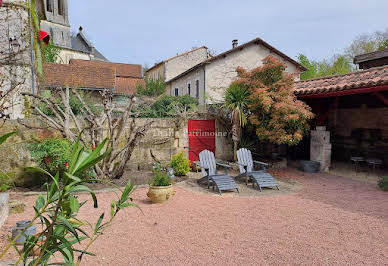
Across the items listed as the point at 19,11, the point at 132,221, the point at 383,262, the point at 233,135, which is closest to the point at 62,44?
the point at 19,11

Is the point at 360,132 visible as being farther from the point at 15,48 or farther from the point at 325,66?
the point at 325,66

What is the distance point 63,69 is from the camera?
18703 mm

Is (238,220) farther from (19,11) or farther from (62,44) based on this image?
(62,44)

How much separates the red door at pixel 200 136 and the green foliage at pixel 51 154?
4.37 metres

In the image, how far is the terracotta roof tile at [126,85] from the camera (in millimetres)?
21989

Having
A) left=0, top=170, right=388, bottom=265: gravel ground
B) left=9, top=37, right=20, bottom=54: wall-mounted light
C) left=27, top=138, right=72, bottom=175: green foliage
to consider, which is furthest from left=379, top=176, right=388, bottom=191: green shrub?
left=9, top=37, right=20, bottom=54: wall-mounted light

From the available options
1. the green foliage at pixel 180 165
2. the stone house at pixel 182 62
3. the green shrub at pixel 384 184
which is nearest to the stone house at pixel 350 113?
the green shrub at pixel 384 184

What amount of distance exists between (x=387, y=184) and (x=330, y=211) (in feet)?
8.34

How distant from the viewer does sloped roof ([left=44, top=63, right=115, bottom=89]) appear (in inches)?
693

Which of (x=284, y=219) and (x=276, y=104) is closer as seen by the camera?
(x=284, y=219)

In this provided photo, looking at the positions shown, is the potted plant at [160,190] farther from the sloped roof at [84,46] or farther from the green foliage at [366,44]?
the sloped roof at [84,46]

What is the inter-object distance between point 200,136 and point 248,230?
566 centimetres

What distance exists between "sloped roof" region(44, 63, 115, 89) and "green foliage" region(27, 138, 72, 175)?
11912 mm

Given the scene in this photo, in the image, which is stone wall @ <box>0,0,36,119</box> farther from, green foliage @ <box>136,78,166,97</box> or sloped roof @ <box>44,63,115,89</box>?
green foliage @ <box>136,78,166,97</box>
